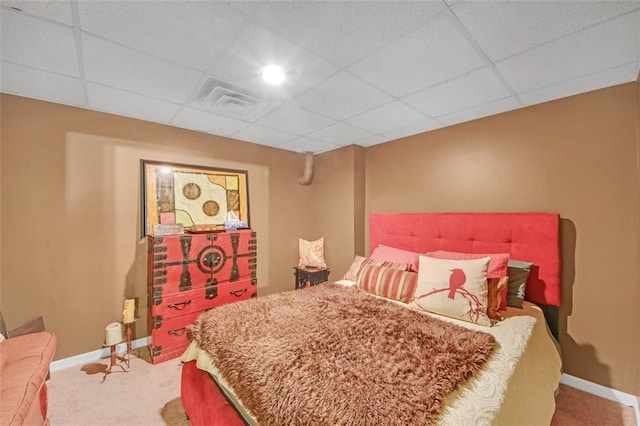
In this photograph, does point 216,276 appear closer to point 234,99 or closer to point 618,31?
point 234,99

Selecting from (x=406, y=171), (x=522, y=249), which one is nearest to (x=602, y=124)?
(x=522, y=249)

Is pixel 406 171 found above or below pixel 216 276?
above

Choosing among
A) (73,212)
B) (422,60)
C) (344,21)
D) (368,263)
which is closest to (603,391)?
(368,263)

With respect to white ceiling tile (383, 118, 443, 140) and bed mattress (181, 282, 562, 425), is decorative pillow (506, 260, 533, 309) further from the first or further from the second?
white ceiling tile (383, 118, 443, 140)

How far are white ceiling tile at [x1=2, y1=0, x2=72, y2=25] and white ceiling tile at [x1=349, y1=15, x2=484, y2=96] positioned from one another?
157 centimetres

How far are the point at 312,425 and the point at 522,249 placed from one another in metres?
2.31

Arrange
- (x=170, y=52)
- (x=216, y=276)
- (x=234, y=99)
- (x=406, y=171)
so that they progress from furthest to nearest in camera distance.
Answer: (x=406, y=171)
(x=216, y=276)
(x=234, y=99)
(x=170, y=52)

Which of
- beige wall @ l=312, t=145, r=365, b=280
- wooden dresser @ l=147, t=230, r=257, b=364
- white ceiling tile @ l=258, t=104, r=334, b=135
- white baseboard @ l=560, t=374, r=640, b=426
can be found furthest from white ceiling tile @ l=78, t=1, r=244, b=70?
white baseboard @ l=560, t=374, r=640, b=426

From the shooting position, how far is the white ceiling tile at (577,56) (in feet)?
4.63

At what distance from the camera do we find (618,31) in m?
1.41

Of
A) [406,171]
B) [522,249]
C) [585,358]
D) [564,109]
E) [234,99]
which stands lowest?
[585,358]

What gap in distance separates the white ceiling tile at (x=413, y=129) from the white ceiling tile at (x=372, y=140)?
10 cm

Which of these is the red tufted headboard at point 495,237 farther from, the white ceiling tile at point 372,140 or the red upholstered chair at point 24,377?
the red upholstered chair at point 24,377

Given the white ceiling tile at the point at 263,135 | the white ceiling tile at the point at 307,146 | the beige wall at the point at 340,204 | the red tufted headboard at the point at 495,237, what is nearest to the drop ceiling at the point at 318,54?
the white ceiling tile at the point at 263,135
